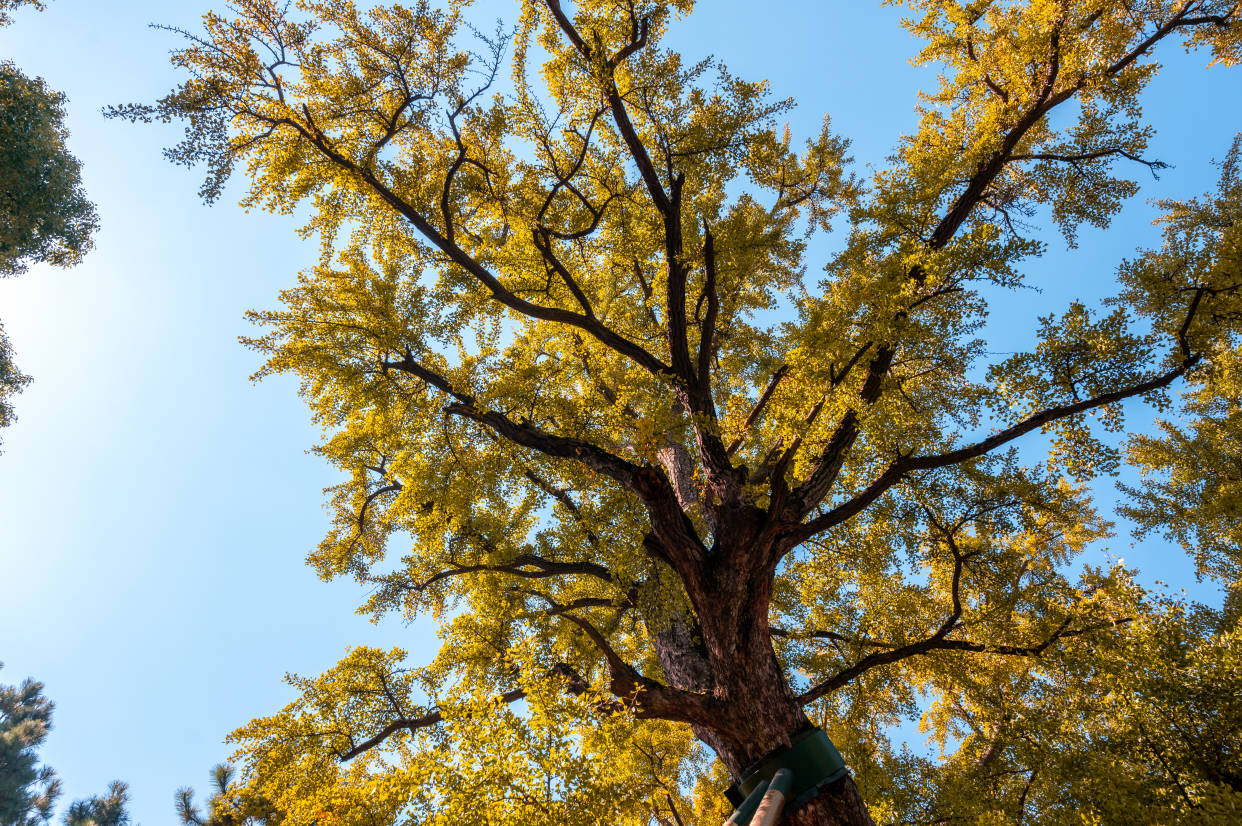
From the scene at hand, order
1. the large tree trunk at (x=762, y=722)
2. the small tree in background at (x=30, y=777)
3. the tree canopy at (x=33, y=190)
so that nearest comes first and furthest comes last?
the large tree trunk at (x=762, y=722) < the tree canopy at (x=33, y=190) < the small tree in background at (x=30, y=777)

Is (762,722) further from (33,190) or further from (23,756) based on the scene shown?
(23,756)

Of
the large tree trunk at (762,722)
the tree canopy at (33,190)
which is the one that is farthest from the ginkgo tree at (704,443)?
the tree canopy at (33,190)

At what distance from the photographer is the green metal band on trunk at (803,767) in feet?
14.9

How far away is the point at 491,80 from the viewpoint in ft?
22.1

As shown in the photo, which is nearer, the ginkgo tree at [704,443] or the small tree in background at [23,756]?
the ginkgo tree at [704,443]

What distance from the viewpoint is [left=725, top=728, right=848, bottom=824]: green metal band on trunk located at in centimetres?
454

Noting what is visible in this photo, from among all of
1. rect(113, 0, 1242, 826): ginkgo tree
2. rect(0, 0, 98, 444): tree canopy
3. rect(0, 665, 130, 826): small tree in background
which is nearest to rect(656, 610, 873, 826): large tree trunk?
rect(113, 0, 1242, 826): ginkgo tree

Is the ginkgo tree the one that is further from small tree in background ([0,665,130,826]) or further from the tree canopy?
small tree in background ([0,665,130,826])

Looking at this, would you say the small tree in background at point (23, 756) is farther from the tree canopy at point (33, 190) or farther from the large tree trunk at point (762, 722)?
the large tree trunk at point (762, 722)

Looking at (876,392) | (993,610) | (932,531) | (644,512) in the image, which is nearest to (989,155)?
(876,392)

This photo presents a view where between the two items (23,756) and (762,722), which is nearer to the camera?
(762,722)

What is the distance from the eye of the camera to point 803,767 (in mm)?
4621

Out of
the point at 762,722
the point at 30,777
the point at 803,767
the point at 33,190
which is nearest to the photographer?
the point at 803,767

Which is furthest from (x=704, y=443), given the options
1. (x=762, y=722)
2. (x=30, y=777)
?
(x=30, y=777)
